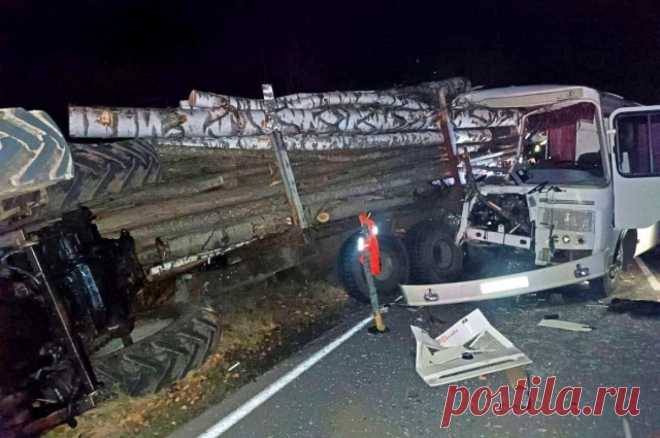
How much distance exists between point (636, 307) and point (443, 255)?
2.27 m

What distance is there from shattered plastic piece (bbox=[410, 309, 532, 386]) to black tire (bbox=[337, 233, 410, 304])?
1423mm

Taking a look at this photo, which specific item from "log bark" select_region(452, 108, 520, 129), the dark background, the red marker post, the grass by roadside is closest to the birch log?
"log bark" select_region(452, 108, 520, 129)

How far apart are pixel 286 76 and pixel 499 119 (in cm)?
1230

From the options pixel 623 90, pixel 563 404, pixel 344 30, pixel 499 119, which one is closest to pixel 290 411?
pixel 563 404

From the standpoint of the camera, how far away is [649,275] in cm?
737

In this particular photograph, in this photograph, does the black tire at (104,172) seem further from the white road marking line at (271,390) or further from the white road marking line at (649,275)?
the white road marking line at (649,275)

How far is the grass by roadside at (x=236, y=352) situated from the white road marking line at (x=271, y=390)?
332 millimetres

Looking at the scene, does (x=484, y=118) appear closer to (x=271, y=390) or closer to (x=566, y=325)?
(x=566, y=325)

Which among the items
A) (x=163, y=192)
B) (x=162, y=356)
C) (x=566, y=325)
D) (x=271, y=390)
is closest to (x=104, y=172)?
(x=163, y=192)

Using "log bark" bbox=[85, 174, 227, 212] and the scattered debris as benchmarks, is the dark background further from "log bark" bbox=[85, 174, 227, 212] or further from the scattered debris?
the scattered debris

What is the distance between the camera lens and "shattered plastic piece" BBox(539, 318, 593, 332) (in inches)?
222

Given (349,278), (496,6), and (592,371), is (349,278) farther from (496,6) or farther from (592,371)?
(496,6)

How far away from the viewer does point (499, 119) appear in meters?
Answer: 7.78

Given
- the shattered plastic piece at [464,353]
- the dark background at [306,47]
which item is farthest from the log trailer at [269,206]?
the dark background at [306,47]
